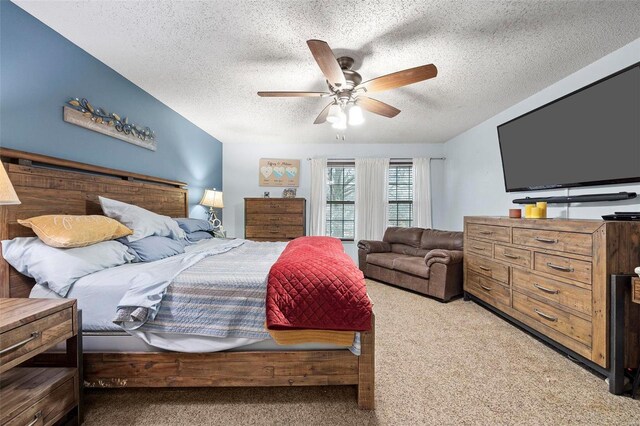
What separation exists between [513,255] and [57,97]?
4.09 m

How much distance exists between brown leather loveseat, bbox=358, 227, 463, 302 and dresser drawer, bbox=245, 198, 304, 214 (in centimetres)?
129

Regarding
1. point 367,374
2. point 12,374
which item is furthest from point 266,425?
point 12,374

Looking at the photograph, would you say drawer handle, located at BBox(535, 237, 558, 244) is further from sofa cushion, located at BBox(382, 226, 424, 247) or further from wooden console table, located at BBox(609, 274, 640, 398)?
sofa cushion, located at BBox(382, 226, 424, 247)

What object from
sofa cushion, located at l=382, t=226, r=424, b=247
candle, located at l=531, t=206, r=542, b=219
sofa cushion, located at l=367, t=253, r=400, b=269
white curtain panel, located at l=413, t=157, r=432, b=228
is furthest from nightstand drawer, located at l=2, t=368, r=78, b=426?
white curtain panel, located at l=413, t=157, r=432, b=228

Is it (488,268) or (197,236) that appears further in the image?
(197,236)

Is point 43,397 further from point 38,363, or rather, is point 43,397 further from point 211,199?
point 211,199

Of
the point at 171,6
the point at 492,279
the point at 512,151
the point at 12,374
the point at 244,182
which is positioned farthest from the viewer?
the point at 244,182

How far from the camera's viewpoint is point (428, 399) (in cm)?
150

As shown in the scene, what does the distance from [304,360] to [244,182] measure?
3987 mm

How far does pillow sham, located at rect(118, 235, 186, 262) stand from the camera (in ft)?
6.32


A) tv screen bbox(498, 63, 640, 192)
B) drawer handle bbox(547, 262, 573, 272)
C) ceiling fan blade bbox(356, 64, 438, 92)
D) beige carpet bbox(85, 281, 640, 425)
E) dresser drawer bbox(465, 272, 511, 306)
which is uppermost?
ceiling fan blade bbox(356, 64, 438, 92)

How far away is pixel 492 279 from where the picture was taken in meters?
Answer: 2.66

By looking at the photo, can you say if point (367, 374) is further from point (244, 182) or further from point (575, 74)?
point (244, 182)

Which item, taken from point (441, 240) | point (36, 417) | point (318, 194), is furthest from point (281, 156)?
point (36, 417)
